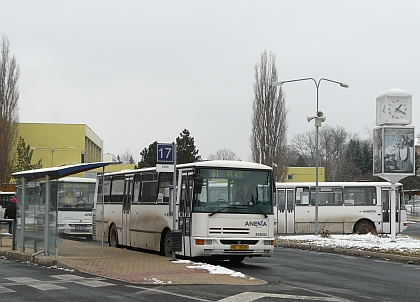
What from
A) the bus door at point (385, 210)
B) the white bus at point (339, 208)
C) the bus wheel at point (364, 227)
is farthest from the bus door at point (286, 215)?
the bus door at point (385, 210)

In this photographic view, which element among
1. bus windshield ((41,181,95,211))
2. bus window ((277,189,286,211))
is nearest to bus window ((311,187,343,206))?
bus window ((277,189,286,211))

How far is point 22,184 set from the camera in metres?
21.4

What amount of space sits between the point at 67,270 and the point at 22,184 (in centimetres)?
566

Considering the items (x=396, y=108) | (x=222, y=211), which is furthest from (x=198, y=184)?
(x=396, y=108)

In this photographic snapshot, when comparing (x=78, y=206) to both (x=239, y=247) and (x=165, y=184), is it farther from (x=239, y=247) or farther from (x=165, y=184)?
(x=239, y=247)

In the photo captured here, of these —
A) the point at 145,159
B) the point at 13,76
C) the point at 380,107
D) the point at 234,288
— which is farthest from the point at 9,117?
the point at 234,288

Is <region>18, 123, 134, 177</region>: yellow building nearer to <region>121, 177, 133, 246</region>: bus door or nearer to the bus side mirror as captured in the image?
<region>121, 177, 133, 246</region>: bus door

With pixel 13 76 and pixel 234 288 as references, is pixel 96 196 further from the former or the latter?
pixel 13 76

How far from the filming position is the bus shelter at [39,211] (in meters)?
18.3

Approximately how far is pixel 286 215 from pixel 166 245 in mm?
17090

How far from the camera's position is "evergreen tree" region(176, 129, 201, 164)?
7406 cm

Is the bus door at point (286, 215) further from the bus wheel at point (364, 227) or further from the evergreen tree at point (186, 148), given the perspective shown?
the evergreen tree at point (186, 148)

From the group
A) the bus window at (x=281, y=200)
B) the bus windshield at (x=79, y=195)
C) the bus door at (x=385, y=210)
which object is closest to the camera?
the bus windshield at (x=79, y=195)

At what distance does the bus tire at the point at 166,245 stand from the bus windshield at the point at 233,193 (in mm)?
2005
